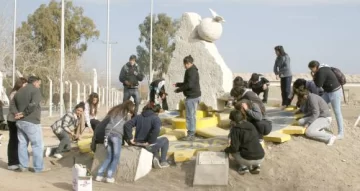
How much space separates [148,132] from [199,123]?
252 centimetres

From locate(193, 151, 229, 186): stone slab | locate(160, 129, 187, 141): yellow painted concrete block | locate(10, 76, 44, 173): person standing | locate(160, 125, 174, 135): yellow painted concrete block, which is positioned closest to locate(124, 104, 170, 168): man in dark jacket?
locate(193, 151, 229, 186): stone slab

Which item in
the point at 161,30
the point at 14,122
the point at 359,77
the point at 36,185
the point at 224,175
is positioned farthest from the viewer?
the point at 359,77

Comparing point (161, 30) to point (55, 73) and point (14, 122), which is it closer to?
point (55, 73)

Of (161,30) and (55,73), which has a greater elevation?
(161,30)

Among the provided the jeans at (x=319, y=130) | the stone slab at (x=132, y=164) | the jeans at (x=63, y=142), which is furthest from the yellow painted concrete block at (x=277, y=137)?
the jeans at (x=63, y=142)

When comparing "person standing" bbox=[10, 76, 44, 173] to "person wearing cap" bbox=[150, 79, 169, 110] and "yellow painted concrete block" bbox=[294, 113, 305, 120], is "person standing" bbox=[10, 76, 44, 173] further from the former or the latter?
"yellow painted concrete block" bbox=[294, 113, 305, 120]

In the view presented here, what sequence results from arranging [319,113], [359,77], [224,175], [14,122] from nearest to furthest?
[224,175]
[14,122]
[319,113]
[359,77]

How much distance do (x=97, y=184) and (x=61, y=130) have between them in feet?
7.81

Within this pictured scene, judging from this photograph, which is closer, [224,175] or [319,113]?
[224,175]

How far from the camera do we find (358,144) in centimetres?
1175

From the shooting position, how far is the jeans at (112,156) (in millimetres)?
9594

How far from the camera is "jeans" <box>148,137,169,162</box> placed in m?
9.89

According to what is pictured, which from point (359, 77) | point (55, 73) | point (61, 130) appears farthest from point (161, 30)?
point (61, 130)

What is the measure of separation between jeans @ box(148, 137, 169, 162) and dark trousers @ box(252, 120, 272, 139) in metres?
1.61
